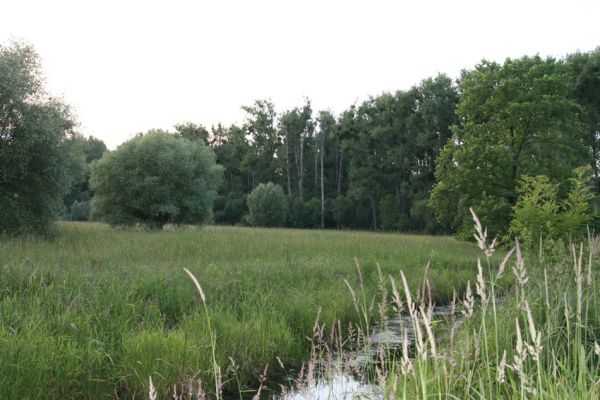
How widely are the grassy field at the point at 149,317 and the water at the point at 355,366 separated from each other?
54 centimetres

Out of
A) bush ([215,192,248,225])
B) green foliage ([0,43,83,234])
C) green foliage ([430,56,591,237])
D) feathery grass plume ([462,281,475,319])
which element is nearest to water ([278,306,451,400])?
feathery grass plume ([462,281,475,319])

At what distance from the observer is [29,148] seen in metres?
18.3

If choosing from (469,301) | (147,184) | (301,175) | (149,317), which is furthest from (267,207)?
(469,301)

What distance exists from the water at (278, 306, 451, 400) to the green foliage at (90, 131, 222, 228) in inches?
835

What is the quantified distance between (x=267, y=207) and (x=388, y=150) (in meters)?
15.0

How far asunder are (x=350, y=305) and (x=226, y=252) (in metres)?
6.63

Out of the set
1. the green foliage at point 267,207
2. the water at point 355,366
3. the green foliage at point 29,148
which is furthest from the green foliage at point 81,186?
the green foliage at point 267,207

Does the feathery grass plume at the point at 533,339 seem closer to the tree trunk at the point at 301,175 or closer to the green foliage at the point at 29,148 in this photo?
the green foliage at the point at 29,148

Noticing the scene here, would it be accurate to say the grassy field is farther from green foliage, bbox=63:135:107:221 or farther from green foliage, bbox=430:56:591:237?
green foliage, bbox=430:56:591:237

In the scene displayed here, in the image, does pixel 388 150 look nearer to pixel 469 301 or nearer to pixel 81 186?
pixel 81 186

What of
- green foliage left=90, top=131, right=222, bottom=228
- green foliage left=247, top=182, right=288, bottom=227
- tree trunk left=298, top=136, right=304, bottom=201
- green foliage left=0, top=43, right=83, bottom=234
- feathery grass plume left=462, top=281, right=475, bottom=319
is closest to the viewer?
feathery grass plume left=462, top=281, right=475, bottom=319

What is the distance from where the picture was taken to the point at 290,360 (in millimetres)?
7305

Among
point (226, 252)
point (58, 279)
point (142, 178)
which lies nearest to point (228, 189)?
point (142, 178)

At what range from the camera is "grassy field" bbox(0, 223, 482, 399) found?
5535mm
